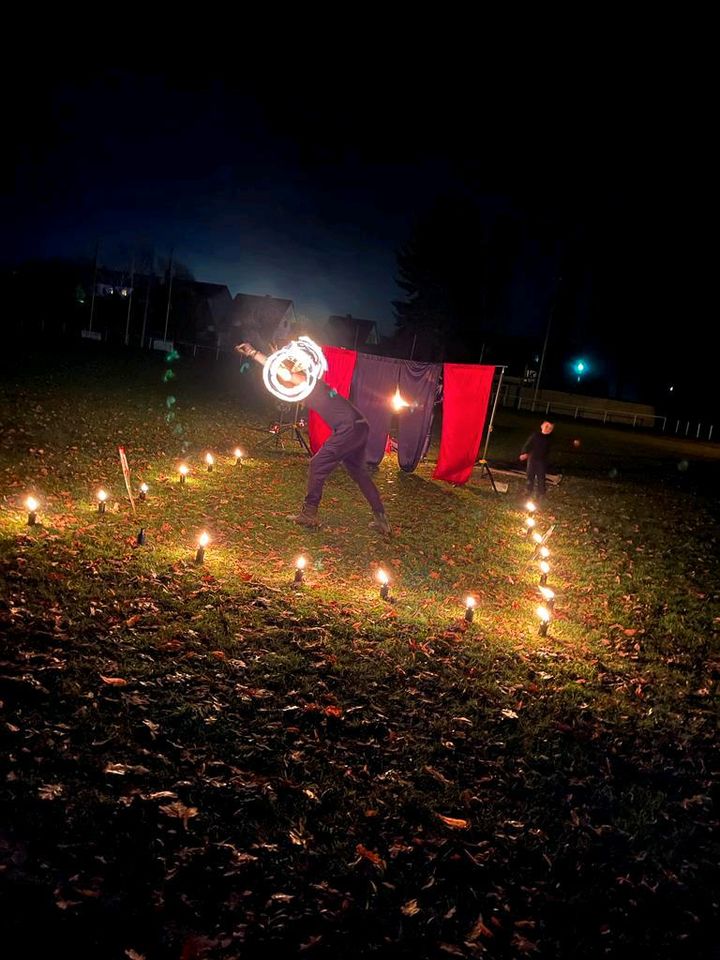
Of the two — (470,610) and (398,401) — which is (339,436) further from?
(398,401)

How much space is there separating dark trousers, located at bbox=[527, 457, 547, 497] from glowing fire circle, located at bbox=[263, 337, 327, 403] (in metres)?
6.89

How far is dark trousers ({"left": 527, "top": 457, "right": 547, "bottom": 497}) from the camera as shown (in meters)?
14.0

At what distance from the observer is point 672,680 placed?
253 inches

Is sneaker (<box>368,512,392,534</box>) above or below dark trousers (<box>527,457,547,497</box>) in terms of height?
below

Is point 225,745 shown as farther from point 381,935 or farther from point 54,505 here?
point 54,505

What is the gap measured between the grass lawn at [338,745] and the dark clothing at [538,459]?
171 inches

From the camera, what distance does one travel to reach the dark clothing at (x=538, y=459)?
547 inches

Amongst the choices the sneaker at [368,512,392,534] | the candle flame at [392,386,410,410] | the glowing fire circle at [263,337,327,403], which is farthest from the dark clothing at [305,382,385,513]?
the candle flame at [392,386,410,410]

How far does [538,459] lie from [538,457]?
5 centimetres

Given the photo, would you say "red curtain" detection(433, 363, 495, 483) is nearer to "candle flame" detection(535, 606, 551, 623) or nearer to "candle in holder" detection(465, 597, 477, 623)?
"candle flame" detection(535, 606, 551, 623)

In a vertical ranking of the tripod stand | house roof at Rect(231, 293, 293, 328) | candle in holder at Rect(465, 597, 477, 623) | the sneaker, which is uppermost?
house roof at Rect(231, 293, 293, 328)

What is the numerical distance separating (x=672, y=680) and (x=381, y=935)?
4.75 m

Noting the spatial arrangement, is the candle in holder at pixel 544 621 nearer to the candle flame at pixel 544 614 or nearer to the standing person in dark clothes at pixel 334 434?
the candle flame at pixel 544 614

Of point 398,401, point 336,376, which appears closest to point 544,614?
point 398,401
